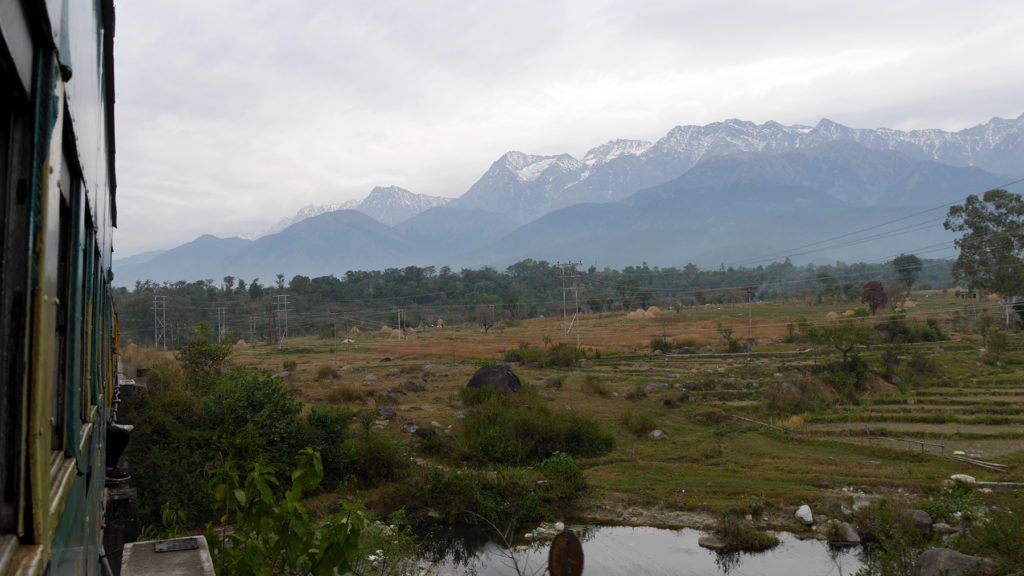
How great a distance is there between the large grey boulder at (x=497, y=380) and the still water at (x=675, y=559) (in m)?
11.3

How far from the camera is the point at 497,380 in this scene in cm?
2581

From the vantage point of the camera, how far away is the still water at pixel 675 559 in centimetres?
1273

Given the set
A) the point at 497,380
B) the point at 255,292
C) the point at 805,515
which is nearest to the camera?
the point at 805,515

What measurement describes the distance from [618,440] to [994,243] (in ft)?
146

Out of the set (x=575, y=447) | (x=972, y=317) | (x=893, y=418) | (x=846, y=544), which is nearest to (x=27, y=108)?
(x=846, y=544)

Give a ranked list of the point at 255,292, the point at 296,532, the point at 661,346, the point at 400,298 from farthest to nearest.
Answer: the point at 400,298, the point at 255,292, the point at 661,346, the point at 296,532

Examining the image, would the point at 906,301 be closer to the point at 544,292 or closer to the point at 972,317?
the point at 972,317

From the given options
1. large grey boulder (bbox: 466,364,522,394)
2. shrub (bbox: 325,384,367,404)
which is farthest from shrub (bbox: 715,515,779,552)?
shrub (bbox: 325,384,367,404)

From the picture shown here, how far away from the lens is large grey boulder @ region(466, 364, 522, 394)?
25609 millimetres

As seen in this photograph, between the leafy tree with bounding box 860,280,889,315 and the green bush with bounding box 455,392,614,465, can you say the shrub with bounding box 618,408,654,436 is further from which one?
the leafy tree with bounding box 860,280,889,315

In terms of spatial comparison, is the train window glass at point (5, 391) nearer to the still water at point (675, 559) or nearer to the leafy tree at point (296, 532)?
the leafy tree at point (296, 532)

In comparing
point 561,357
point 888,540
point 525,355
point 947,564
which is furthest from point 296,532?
point 525,355

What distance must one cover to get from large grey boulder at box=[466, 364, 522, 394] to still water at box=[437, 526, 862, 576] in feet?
37.1

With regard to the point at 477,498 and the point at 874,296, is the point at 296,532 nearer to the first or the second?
the point at 477,498
